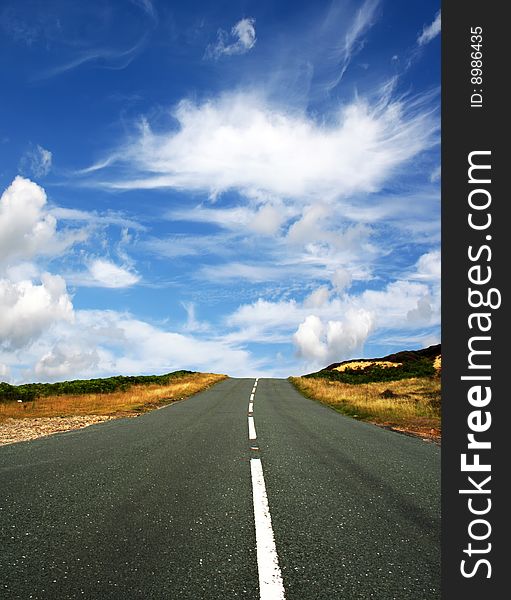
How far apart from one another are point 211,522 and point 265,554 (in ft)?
3.49

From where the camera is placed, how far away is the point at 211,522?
4.85 meters

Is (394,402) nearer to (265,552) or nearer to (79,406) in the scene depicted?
(79,406)

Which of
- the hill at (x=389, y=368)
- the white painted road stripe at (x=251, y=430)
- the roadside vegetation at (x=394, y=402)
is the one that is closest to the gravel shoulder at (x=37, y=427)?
the white painted road stripe at (x=251, y=430)

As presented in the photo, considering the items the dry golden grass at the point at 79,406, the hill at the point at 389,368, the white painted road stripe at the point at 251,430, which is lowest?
the dry golden grass at the point at 79,406

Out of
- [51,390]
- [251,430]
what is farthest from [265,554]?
[51,390]

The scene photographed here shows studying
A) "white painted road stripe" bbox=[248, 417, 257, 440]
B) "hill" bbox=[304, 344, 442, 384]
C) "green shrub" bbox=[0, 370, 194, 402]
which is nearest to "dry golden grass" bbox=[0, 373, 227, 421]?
"green shrub" bbox=[0, 370, 194, 402]

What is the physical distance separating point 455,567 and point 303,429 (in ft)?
32.2

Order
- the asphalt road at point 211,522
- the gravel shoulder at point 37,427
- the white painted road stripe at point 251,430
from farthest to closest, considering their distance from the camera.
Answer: the gravel shoulder at point 37,427
the white painted road stripe at point 251,430
the asphalt road at point 211,522

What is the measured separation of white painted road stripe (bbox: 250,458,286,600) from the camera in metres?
3.29

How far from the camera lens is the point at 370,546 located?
4211mm

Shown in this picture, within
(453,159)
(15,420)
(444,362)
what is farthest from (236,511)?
(15,420)

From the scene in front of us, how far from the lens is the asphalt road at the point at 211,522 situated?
346cm

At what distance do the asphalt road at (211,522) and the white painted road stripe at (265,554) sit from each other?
33 millimetres

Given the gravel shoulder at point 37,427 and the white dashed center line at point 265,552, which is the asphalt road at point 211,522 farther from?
the gravel shoulder at point 37,427
